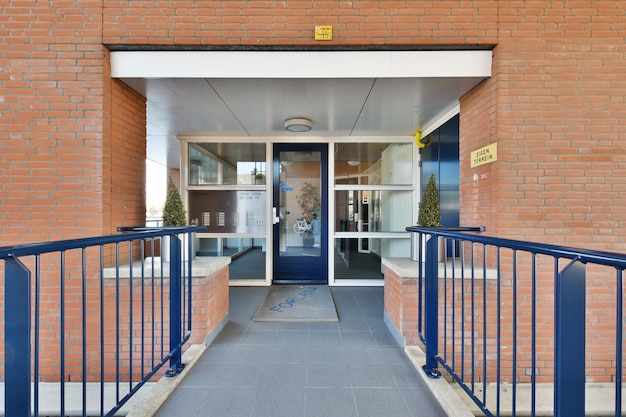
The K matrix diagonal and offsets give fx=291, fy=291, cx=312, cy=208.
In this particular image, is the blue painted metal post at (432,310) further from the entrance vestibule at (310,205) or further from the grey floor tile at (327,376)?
the entrance vestibule at (310,205)

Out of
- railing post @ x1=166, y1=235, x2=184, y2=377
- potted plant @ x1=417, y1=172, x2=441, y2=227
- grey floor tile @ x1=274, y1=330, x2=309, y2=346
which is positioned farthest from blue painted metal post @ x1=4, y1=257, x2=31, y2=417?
potted plant @ x1=417, y1=172, x2=441, y2=227

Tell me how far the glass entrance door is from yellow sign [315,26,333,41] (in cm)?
233

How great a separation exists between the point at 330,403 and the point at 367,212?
3.42 meters

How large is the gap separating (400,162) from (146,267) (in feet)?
13.6

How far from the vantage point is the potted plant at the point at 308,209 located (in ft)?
16.8

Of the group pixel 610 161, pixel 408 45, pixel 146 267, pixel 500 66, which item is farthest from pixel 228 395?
pixel 610 161

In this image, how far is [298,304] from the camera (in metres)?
3.92

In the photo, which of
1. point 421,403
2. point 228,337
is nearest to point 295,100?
point 228,337

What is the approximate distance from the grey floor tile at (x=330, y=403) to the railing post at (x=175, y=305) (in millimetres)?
1058

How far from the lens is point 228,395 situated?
2061mm

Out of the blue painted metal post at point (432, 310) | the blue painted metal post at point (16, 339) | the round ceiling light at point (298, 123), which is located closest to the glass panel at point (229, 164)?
the round ceiling light at point (298, 123)

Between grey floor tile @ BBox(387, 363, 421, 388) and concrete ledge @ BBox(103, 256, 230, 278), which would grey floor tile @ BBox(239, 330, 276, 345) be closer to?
concrete ledge @ BBox(103, 256, 230, 278)

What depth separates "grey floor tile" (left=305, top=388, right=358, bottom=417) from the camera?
1894 mm

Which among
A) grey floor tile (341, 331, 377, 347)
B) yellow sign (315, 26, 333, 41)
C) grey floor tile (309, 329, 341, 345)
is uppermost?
yellow sign (315, 26, 333, 41)
